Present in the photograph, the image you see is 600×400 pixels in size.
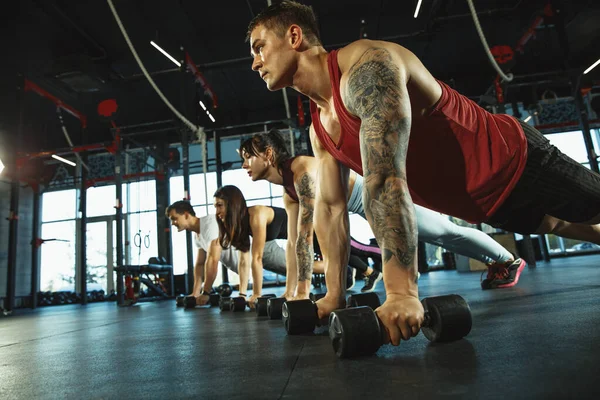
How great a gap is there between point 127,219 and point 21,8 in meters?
4.57

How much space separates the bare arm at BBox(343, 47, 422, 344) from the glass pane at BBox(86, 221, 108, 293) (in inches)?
375

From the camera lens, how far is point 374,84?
3.10 ft

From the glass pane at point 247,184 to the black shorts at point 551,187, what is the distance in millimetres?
7892

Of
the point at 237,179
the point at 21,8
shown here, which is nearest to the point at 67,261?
the point at 237,179

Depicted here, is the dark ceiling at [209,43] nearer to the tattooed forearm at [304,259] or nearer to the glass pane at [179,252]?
the glass pane at [179,252]

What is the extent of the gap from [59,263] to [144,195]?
268cm

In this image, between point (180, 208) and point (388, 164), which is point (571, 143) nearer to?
point (180, 208)

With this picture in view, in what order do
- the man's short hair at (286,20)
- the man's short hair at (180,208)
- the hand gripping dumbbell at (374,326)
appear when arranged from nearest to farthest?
the hand gripping dumbbell at (374,326)
the man's short hair at (286,20)
the man's short hair at (180,208)

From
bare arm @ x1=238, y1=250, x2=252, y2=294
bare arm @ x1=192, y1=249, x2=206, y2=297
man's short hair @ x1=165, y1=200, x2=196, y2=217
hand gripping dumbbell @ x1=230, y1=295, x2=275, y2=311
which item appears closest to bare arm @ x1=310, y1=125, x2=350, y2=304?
hand gripping dumbbell @ x1=230, y1=295, x2=275, y2=311

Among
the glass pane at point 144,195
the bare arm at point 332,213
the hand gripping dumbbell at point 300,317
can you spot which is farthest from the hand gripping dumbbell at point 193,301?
the glass pane at point 144,195

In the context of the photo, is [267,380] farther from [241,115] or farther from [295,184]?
[241,115]

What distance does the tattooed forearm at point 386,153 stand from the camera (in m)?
0.86

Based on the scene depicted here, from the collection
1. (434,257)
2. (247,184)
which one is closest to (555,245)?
(434,257)

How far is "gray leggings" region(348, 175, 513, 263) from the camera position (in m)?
2.16
